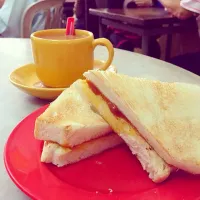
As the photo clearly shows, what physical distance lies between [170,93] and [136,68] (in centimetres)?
41

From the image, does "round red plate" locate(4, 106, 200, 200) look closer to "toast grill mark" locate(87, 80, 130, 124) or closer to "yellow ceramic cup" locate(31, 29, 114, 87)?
"toast grill mark" locate(87, 80, 130, 124)

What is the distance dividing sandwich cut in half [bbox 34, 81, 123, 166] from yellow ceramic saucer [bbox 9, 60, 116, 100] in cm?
16

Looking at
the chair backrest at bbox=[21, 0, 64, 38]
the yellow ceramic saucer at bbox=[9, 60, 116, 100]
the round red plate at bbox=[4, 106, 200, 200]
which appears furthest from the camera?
the chair backrest at bbox=[21, 0, 64, 38]

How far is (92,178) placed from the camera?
447 mm

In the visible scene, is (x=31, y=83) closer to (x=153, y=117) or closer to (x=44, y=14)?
(x=153, y=117)

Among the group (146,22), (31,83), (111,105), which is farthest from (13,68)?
(146,22)

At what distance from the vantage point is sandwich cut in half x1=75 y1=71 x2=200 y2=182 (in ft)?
1.43

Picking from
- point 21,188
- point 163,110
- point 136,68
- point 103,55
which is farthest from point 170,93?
point 103,55

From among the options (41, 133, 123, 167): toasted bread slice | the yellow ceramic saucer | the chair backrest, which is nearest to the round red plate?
(41, 133, 123, 167): toasted bread slice

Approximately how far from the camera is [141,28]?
79.7 inches

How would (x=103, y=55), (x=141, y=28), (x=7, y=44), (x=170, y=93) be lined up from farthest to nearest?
(x=141, y=28) < (x=7, y=44) < (x=103, y=55) < (x=170, y=93)

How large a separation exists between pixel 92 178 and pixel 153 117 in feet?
0.37

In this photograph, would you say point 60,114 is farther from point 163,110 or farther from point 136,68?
point 136,68

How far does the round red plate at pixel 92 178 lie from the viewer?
1.32ft
